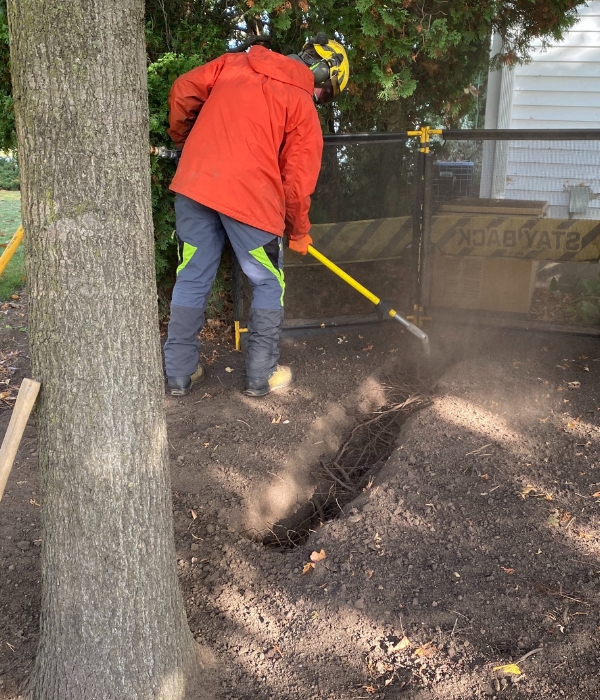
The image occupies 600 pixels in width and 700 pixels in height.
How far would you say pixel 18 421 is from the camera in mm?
2150

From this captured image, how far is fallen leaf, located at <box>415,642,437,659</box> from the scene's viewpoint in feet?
8.60

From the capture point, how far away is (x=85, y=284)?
6.67ft

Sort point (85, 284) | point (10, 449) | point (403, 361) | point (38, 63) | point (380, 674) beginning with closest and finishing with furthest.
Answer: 1. point (38, 63)
2. point (85, 284)
3. point (10, 449)
4. point (380, 674)
5. point (403, 361)

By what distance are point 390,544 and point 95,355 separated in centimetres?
174

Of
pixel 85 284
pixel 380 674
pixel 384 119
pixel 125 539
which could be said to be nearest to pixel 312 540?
pixel 380 674

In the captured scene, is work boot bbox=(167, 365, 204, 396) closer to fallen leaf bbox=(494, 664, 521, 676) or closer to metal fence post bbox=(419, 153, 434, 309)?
metal fence post bbox=(419, 153, 434, 309)

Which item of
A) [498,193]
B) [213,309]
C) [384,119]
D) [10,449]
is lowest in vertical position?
[213,309]

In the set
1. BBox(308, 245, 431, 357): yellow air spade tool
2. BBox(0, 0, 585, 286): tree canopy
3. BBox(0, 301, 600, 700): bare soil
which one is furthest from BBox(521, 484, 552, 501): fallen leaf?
BBox(0, 0, 585, 286): tree canopy

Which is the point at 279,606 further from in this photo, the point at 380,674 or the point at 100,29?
the point at 100,29

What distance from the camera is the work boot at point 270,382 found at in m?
4.82

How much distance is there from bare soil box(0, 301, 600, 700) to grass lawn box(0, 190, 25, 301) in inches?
94.6


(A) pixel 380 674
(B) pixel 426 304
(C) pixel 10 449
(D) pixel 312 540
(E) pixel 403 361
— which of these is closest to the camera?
(C) pixel 10 449

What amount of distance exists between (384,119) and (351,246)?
1374 millimetres

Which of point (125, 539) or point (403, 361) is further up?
point (125, 539)
